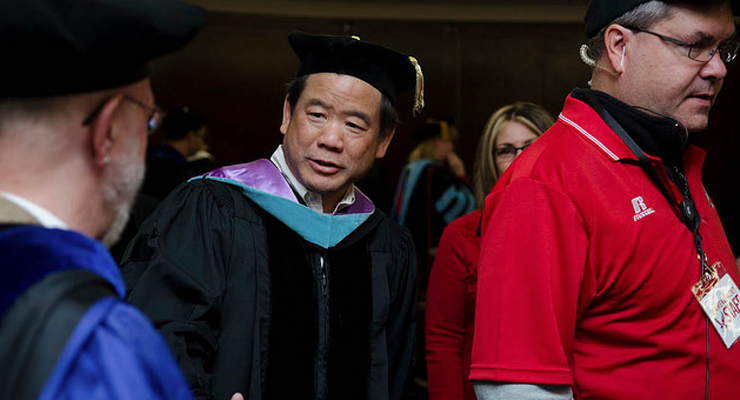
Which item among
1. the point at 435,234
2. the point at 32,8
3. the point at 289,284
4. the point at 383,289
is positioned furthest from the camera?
the point at 435,234

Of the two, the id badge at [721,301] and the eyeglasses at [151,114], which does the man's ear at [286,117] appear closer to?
the eyeglasses at [151,114]

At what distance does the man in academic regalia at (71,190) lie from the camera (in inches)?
33.4

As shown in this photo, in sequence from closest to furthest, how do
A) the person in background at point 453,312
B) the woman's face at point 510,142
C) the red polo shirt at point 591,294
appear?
the red polo shirt at point 591,294 < the person in background at point 453,312 < the woman's face at point 510,142

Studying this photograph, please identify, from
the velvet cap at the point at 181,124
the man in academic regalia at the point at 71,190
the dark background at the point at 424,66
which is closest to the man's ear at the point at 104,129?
the man in academic regalia at the point at 71,190

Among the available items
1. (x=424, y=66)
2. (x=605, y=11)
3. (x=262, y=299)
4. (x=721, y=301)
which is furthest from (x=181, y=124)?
(x=721, y=301)

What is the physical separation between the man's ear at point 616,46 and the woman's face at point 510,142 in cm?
88

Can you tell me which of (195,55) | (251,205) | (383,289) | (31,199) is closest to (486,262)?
(383,289)

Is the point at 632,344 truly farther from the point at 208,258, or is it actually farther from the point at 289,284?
the point at 208,258

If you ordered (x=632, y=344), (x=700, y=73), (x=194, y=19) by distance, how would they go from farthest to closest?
(x=700, y=73)
(x=632, y=344)
(x=194, y=19)

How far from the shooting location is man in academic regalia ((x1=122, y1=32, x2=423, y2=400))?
1744 millimetres

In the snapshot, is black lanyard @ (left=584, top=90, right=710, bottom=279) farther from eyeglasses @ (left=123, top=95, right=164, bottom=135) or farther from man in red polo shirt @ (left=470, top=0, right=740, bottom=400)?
eyeglasses @ (left=123, top=95, right=164, bottom=135)

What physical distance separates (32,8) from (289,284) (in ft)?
3.58

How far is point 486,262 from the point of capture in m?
1.54

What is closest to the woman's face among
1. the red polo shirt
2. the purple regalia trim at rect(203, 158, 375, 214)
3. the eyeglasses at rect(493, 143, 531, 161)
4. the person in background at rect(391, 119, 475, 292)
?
the eyeglasses at rect(493, 143, 531, 161)
